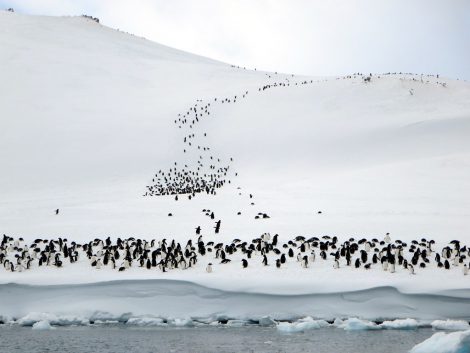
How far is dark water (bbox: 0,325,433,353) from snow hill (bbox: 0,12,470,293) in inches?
82.6

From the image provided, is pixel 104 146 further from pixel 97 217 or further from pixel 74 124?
pixel 97 217

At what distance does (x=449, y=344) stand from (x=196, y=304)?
6.82 meters

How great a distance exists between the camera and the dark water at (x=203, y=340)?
12.6m

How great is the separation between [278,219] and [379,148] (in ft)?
63.2

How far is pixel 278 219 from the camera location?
2500cm

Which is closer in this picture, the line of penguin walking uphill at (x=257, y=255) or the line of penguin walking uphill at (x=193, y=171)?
the line of penguin walking uphill at (x=257, y=255)

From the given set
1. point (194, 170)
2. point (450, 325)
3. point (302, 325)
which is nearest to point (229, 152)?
point (194, 170)

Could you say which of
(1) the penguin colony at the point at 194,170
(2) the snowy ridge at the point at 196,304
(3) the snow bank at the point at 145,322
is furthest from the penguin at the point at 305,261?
(1) the penguin colony at the point at 194,170

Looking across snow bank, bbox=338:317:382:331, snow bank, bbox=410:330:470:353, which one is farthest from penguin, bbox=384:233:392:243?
snow bank, bbox=410:330:470:353

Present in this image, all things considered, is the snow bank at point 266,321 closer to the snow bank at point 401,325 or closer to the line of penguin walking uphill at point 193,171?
the snow bank at point 401,325

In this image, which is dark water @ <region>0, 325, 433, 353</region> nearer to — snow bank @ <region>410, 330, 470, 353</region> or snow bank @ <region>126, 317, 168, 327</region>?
snow bank @ <region>126, 317, 168, 327</region>

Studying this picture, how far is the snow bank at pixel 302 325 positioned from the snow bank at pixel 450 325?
8.48 feet

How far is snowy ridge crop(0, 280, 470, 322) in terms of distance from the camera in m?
15.0

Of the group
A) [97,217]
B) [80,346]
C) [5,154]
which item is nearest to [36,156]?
[5,154]
